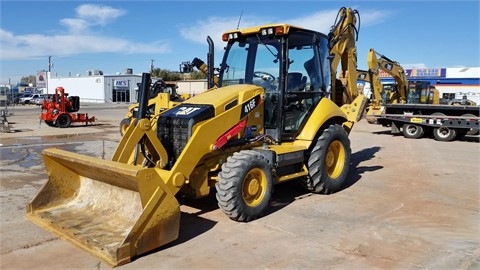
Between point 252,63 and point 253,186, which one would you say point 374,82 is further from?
point 253,186

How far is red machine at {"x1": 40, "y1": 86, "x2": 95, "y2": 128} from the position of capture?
1950 centimetres

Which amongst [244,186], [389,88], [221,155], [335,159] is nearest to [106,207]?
[221,155]

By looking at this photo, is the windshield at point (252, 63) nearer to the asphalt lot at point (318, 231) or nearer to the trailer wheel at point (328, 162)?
the trailer wheel at point (328, 162)

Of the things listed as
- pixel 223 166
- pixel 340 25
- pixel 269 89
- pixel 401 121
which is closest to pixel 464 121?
pixel 401 121

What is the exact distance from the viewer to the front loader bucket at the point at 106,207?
4.26 metres

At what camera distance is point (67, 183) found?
18.4 ft

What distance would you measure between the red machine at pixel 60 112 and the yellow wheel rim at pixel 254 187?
646 inches

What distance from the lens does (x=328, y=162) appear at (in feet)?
23.7

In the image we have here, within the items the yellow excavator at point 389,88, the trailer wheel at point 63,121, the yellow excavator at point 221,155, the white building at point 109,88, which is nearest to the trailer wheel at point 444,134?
the yellow excavator at point 389,88

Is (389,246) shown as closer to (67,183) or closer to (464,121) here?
(67,183)

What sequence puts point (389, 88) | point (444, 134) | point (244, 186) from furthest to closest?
point (389, 88) < point (444, 134) < point (244, 186)

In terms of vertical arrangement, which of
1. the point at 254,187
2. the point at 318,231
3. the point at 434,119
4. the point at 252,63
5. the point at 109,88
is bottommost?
the point at 318,231

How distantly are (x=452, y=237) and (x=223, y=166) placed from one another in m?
2.95

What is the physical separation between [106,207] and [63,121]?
16.1 meters
